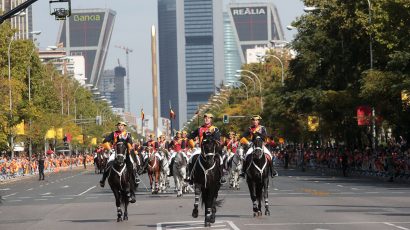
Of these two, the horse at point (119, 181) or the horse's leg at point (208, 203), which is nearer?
the horse's leg at point (208, 203)

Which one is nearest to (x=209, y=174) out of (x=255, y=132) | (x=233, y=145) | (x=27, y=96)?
(x=255, y=132)

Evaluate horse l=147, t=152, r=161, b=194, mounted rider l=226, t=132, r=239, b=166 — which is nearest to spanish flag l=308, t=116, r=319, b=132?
mounted rider l=226, t=132, r=239, b=166

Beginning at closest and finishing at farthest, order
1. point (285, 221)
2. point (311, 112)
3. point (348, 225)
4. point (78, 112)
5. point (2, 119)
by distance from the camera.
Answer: point (348, 225) < point (285, 221) < point (2, 119) < point (311, 112) < point (78, 112)

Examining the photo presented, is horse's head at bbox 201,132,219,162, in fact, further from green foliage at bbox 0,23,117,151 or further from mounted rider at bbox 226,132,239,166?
green foliage at bbox 0,23,117,151

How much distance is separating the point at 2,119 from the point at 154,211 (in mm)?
48434

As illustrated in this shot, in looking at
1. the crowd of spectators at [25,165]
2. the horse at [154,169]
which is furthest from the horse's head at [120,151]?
the crowd of spectators at [25,165]

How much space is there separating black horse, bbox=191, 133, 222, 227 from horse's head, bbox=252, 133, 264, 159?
2190 mm

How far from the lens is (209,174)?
24.6 metres

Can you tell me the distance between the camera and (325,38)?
263 feet

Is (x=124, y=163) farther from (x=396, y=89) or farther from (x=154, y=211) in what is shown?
(x=396, y=89)

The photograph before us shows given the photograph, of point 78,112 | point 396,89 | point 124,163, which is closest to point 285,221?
point 124,163

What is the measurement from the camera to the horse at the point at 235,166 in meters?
43.6

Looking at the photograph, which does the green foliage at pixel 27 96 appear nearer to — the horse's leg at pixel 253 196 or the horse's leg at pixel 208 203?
the horse's leg at pixel 253 196

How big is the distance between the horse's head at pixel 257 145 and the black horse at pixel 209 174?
2190mm
